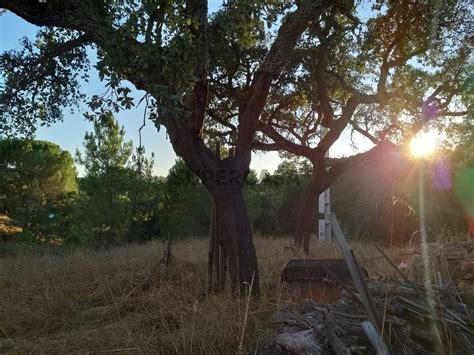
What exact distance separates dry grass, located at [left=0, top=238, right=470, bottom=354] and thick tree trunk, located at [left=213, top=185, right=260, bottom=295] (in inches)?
12.5

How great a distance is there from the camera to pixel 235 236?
18.1ft

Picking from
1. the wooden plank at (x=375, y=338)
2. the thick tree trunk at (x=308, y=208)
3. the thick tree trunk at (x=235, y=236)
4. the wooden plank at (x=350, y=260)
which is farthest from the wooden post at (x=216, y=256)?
the thick tree trunk at (x=308, y=208)

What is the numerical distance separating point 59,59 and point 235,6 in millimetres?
4591

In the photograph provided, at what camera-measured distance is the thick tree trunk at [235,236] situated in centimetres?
A: 541

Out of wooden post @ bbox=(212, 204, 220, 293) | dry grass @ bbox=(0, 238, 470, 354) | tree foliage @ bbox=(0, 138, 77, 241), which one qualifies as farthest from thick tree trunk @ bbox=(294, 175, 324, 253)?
tree foliage @ bbox=(0, 138, 77, 241)

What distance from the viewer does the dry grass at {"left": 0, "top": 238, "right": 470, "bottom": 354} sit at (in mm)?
3680

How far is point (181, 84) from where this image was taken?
15.6 ft

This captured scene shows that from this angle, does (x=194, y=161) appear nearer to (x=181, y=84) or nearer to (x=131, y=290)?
(x=181, y=84)

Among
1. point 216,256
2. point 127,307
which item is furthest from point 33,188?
point 216,256

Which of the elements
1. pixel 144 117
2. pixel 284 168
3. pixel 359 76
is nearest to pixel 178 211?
pixel 284 168

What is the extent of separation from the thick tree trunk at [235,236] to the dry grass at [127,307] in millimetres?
316

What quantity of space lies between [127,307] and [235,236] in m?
1.67

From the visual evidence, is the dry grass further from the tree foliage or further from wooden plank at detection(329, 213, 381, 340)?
the tree foliage

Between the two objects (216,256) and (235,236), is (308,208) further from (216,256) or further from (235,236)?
(235,236)
